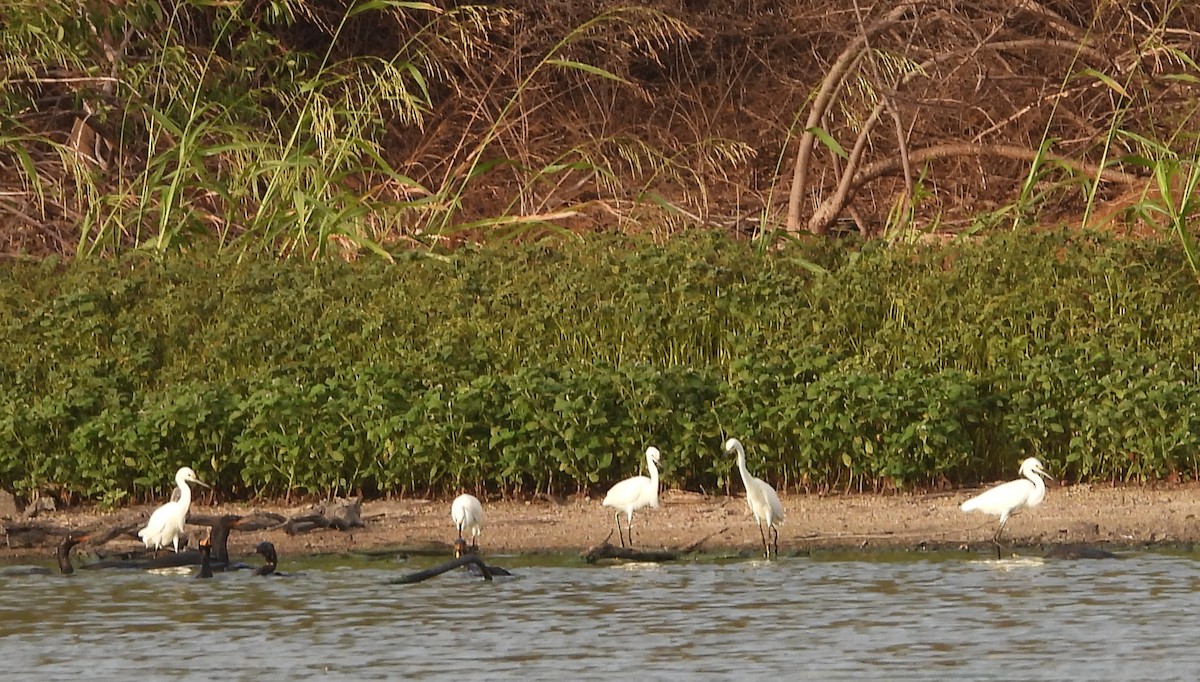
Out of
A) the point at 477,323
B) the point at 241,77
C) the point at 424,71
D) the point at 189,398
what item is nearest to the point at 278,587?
the point at 189,398

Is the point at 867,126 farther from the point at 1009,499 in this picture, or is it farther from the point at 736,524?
the point at 1009,499

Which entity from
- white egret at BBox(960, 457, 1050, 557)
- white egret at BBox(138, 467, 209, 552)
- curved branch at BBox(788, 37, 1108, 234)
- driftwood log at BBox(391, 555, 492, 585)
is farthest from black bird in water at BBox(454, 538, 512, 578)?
curved branch at BBox(788, 37, 1108, 234)

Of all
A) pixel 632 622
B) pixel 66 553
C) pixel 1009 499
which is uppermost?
pixel 1009 499

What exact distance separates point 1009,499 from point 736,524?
1.43 meters

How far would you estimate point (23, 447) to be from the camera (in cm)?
1183

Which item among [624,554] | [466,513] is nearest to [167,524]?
[466,513]

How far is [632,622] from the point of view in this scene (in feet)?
28.6

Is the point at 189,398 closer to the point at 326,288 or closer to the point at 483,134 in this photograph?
the point at 326,288

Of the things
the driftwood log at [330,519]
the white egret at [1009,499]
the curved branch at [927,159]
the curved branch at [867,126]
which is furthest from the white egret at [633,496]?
the curved branch at [927,159]

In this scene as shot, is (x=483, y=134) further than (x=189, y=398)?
Yes

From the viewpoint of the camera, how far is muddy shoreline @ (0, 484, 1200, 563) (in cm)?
1052

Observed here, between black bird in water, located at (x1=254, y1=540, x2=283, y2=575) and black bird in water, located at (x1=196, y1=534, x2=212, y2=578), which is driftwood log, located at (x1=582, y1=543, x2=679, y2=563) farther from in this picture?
black bird in water, located at (x1=196, y1=534, x2=212, y2=578)

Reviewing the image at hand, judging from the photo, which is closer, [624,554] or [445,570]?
[445,570]

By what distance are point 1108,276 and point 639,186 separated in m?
5.07
